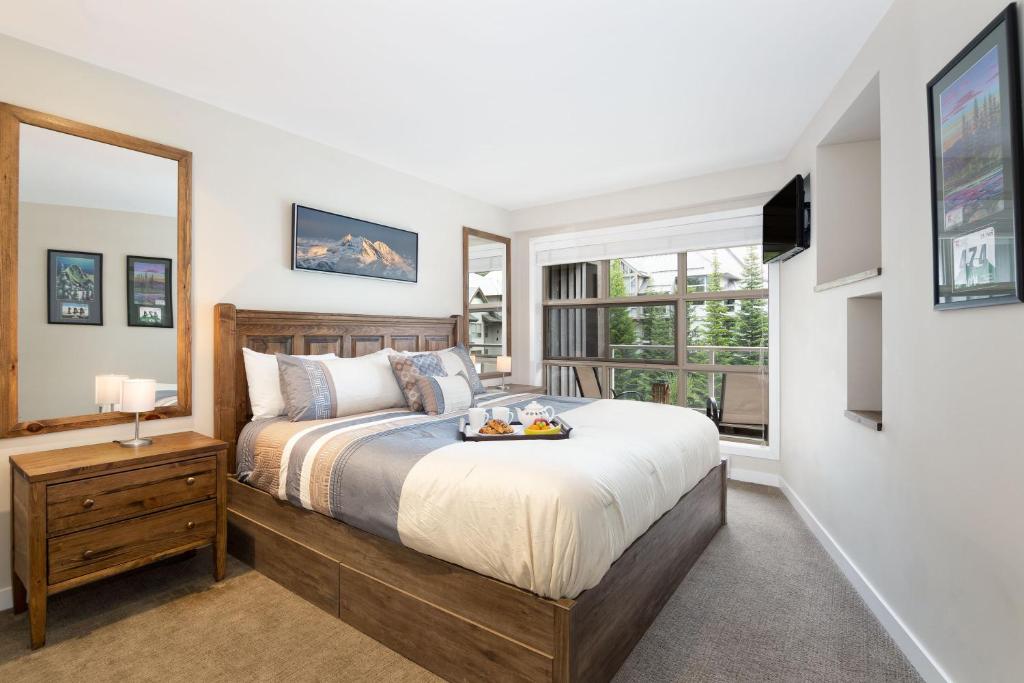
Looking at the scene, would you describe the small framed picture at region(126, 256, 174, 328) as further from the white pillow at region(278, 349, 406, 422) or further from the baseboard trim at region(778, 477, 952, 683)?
the baseboard trim at region(778, 477, 952, 683)

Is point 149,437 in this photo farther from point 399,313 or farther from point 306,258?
point 399,313

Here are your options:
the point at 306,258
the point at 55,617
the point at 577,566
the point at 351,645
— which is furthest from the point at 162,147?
the point at 577,566

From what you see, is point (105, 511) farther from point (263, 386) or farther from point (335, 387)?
point (335, 387)

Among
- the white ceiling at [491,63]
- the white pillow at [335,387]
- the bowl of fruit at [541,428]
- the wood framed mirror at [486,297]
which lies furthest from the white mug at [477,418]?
the wood framed mirror at [486,297]

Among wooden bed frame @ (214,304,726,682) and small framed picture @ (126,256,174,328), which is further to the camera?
small framed picture @ (126,256,174,328)

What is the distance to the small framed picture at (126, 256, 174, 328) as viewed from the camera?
2668 millimetres

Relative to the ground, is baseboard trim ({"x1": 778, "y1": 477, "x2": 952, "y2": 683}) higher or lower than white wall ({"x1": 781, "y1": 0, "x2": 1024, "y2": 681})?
lower

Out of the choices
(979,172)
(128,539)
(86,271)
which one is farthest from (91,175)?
(979,172)

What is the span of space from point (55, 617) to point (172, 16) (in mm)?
2708

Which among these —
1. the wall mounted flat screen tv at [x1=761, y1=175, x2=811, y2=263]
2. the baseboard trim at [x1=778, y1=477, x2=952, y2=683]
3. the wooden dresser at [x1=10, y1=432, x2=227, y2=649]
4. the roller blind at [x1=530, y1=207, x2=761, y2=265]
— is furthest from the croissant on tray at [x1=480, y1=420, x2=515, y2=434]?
the roller blind at [x1=530, y1=207, x2=761, y2=265]

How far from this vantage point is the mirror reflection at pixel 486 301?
509cm

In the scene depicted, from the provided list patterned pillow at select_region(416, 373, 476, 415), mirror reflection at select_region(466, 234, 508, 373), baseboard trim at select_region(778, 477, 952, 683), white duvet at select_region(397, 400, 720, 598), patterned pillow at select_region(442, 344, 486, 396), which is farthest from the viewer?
mirror reflection at select_region(466, 234, 508, 373)

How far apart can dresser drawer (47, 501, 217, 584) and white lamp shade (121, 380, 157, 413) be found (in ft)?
1.68

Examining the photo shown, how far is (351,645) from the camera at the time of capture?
6.57 ft
